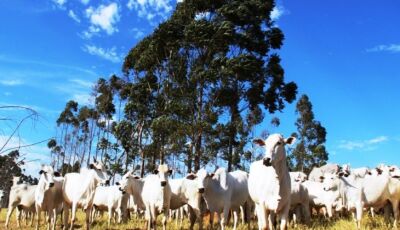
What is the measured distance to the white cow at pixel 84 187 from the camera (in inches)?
595

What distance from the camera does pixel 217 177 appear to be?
1569 centimetres

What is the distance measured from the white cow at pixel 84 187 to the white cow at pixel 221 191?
357cm

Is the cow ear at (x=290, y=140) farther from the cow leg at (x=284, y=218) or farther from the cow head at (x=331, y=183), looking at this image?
the cow head at (x=331, y=183)

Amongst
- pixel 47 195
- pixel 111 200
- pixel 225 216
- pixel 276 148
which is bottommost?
pixel 225 216

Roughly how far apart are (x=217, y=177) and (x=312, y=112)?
134 feet

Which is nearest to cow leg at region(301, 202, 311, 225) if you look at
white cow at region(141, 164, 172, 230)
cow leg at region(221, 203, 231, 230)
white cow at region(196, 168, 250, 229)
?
white cow at region(196, 168, 250, 229)

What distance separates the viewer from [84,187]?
15.3 m

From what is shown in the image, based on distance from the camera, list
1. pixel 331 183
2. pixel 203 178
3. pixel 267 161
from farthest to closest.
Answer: pixel 331 183, pixel 203 178, pixel 267 161

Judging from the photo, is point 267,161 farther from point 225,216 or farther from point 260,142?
point 225,216

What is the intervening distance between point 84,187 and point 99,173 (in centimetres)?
74

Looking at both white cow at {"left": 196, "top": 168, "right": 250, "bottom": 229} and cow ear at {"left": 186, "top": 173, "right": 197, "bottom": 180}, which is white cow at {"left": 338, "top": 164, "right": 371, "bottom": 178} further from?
cow ear at {"left": 186, "top": 173, "right": 197, "bottom": 180}

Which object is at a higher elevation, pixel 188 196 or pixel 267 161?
pixel 267 161

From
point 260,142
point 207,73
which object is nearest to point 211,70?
point 207,73

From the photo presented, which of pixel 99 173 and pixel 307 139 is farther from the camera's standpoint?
pixel 307 139
